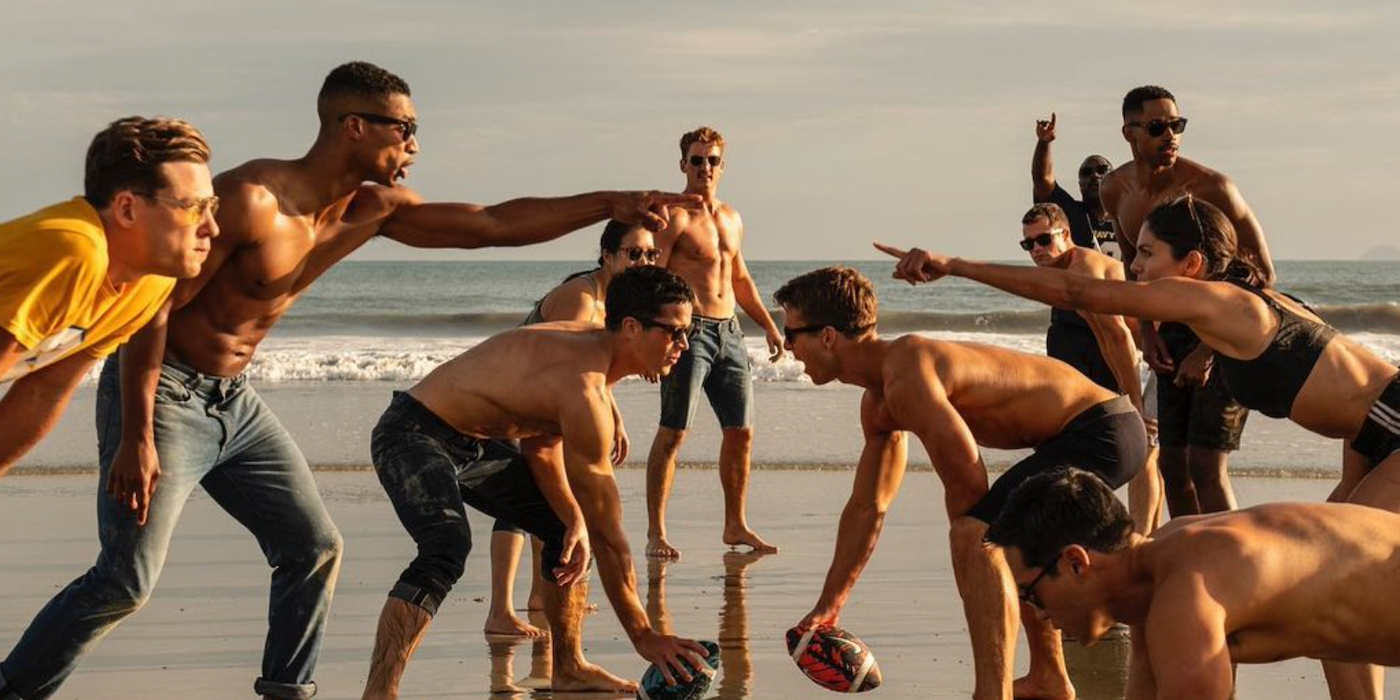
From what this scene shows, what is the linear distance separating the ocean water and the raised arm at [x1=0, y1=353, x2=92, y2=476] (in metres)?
16.3

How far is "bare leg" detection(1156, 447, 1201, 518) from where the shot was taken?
8.66 meters

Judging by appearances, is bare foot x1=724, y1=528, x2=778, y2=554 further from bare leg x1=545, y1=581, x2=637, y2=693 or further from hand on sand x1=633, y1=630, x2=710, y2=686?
hand on sand x1=633, y1=630, x2=710, y2=686

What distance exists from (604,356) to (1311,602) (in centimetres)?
300

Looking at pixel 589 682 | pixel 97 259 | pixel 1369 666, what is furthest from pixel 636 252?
pixel 97 259

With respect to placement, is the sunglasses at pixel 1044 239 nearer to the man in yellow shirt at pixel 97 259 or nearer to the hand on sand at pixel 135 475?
the hand on sand at pixel 135 475

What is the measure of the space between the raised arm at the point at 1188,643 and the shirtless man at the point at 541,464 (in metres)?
2.36

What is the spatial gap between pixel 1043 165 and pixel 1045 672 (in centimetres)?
531

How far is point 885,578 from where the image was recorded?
976 cm

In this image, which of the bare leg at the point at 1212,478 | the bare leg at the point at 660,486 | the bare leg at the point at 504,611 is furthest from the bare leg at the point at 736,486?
the bare leg at the point at 1212,478

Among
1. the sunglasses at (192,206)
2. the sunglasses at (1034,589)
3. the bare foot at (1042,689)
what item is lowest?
the bare foot at (1042,689)

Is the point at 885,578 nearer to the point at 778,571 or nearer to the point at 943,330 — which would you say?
the point at 778,571

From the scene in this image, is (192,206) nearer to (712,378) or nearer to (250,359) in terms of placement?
(250,359)

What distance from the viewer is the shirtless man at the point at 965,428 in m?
6.73

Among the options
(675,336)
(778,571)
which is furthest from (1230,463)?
(675,336)
